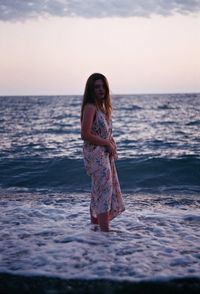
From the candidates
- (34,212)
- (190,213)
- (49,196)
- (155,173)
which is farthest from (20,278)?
(155,173)

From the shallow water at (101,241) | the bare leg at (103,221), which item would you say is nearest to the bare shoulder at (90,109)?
the bare leg at (103,221)

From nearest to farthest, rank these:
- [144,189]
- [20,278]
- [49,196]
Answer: [20,278]
[49,196]
[144,189]

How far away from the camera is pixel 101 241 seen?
4.69m

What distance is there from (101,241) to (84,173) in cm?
609

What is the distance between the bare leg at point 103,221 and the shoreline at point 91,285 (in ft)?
4.58

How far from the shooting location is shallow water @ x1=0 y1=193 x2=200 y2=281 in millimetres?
3812

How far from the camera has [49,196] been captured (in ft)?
26.4

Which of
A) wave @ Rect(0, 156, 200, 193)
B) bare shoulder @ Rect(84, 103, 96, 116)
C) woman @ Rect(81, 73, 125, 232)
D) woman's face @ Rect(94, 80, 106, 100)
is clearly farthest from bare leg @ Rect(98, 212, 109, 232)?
wave @ Rect(0, 156, 200, 193)

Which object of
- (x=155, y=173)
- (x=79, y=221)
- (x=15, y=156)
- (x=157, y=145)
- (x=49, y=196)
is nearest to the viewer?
(x=79, y=221)

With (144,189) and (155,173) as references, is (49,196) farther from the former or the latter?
(155,173)

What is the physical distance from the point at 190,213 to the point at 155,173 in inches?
179

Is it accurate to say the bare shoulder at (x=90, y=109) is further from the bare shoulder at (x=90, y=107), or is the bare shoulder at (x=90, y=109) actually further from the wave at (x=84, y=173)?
the wave at (x=84, y=173)

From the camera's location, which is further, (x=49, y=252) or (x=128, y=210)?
(x=128, y=210)

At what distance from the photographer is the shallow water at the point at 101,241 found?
381 centimetres
